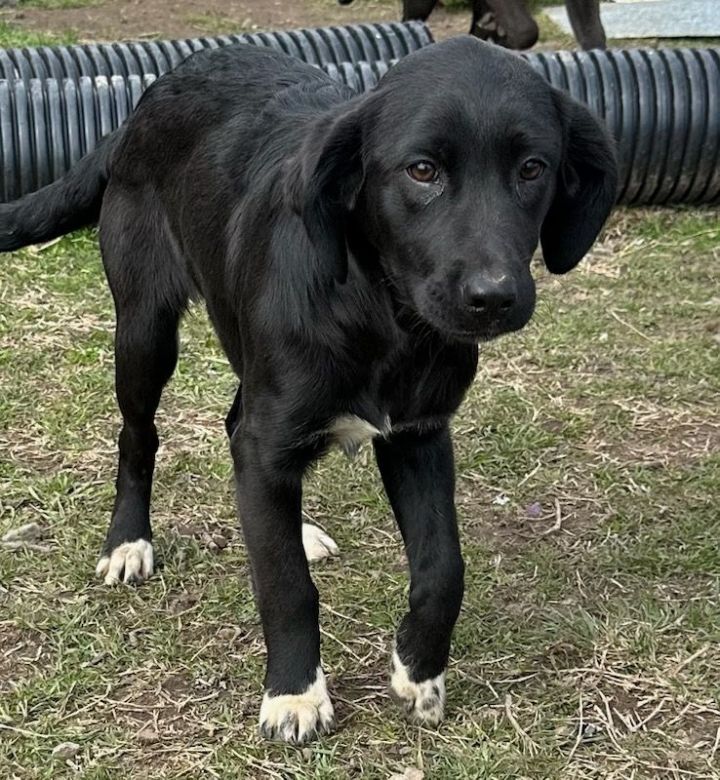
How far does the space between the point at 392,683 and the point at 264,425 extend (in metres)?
0.71

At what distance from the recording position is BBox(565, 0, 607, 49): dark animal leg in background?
852cm

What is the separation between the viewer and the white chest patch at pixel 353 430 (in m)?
3.00

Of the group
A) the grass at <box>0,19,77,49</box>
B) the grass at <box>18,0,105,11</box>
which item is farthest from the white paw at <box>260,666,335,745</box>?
the grass at <box>18,0,105,11</box>

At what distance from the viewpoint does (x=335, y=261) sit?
2.82m

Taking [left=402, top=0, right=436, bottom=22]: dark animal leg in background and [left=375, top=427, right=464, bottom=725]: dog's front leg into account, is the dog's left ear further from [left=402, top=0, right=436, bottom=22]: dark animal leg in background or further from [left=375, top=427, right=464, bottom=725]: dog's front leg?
[left=402, top=0, right=436, bottom=22]: dark animal leg in background

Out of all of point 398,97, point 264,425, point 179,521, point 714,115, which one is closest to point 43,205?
point 179,521

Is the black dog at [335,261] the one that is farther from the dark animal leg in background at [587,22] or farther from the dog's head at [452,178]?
the dark animal leg in background at [587,22]

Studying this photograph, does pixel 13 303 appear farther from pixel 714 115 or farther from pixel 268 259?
pixel 714 115

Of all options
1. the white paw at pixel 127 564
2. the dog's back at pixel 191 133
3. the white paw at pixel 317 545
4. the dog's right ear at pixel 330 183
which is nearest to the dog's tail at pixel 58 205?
the dog's back at pixel 191 133

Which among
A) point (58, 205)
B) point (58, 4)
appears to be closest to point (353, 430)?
point (58, 205)

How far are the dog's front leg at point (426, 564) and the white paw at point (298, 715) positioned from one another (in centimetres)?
19

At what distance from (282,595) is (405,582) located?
795mm

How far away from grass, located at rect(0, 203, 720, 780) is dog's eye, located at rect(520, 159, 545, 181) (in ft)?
Result: 4.25

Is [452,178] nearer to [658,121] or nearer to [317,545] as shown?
[317,545]
